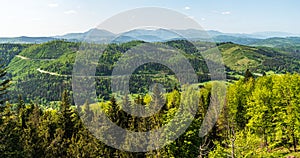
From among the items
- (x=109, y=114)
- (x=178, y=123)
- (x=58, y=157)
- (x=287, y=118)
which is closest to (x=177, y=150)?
(x=178, y=123)

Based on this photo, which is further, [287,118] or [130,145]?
[287,118]

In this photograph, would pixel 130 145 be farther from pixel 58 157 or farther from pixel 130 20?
pixel 130 20

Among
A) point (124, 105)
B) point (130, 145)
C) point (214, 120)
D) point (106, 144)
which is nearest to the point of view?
point (130, 145)

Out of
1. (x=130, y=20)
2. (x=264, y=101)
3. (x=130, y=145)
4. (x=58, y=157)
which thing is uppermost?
(x=130, y=20)

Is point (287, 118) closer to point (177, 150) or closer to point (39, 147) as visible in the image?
point (177, 150)

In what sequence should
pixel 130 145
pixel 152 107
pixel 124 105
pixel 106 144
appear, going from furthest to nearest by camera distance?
pixel 124 105 → pixel 152 107 → pixel 106 144 → pixel 130 145

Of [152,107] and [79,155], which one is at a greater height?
[152,107]

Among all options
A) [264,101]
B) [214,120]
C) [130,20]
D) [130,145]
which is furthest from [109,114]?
[264,101]

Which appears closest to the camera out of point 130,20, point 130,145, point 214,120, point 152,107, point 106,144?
point 130,20

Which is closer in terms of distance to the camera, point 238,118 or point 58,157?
→ point 58,157
